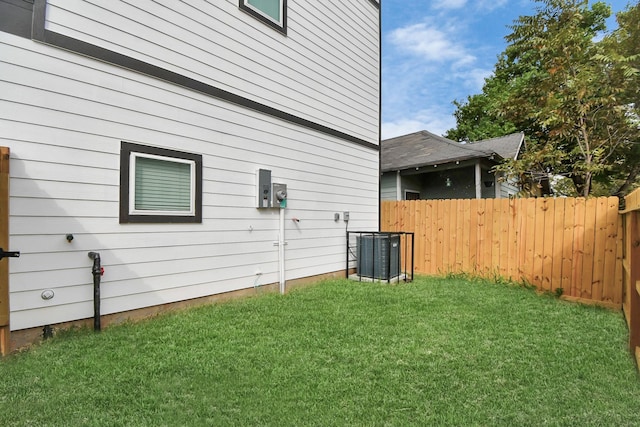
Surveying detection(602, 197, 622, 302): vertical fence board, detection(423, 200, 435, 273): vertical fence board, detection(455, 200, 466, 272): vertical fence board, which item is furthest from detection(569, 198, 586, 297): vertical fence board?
detection(423, 200, 435, 273): vertical fence board

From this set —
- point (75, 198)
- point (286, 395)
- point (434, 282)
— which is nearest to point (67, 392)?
point (286, 395)

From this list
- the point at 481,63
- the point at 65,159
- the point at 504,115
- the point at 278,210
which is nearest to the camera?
the point at 65,159

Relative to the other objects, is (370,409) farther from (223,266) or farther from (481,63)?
(481,63)

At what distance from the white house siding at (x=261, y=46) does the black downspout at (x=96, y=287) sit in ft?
6.91

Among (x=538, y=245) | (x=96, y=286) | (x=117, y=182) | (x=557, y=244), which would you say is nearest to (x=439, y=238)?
(x=538, y=245)

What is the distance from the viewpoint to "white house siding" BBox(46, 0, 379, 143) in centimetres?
366

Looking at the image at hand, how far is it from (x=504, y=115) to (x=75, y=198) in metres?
10.1

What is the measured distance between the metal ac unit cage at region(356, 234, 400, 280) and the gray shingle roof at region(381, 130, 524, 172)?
4.32 m

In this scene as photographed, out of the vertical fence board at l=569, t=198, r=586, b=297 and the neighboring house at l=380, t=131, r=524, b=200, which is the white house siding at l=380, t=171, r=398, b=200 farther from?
the vertical fence board at l=569, t=198, r=586, b=297

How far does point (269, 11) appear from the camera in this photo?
5.43 m

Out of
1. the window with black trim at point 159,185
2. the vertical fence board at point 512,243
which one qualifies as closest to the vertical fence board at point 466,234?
the vertical fence board at point 512,243

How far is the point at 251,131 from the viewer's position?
511cm

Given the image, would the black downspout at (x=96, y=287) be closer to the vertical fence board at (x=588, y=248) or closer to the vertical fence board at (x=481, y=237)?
the vertical fence board at (x=481, y=237)

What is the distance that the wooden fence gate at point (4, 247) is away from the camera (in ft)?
9.27
